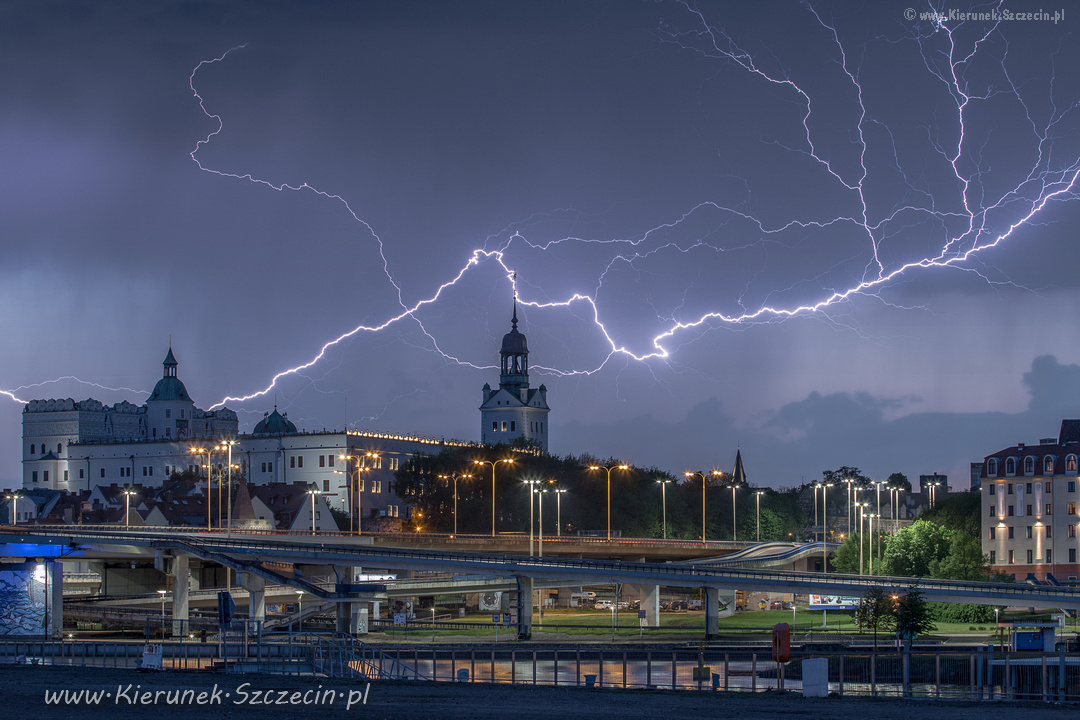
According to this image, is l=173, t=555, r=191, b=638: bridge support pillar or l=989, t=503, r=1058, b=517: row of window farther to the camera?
l=989, t=503, r=1058, b=517: row of window

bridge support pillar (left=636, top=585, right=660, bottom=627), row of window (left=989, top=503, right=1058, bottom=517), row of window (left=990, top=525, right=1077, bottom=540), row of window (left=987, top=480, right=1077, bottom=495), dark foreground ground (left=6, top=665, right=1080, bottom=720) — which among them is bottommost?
bridge support pillar (left=636, top=585, right=660, bottom=627)

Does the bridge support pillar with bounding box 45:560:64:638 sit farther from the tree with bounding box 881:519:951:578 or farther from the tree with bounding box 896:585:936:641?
the tree with bounding box 881:519:951:578

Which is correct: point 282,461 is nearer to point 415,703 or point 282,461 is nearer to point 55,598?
point 55,598

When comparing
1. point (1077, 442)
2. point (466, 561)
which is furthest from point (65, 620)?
point (1077, 442)

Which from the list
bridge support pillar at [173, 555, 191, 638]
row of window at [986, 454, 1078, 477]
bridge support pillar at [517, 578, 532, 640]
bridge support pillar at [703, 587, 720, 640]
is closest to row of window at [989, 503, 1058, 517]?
row of window at [986, 454, 1078, 477]

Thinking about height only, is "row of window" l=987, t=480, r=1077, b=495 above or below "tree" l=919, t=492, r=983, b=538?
above

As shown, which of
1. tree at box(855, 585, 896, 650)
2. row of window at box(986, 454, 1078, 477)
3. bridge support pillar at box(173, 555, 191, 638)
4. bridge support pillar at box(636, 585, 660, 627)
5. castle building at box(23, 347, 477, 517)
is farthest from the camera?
castle building at box(23, 347, 477, 517)

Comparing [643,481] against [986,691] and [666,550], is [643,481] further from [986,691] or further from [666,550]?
[986,691]

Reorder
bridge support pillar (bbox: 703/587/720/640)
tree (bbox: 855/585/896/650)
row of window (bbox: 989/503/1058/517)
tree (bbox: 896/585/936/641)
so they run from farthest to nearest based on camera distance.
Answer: row of window (bbox: 989/503/1058/517), bridge support pillar (bbox: 703/587/720/640), tree (bbox: 855/585/896/650), tree (bbox: 896/585/936/641)
